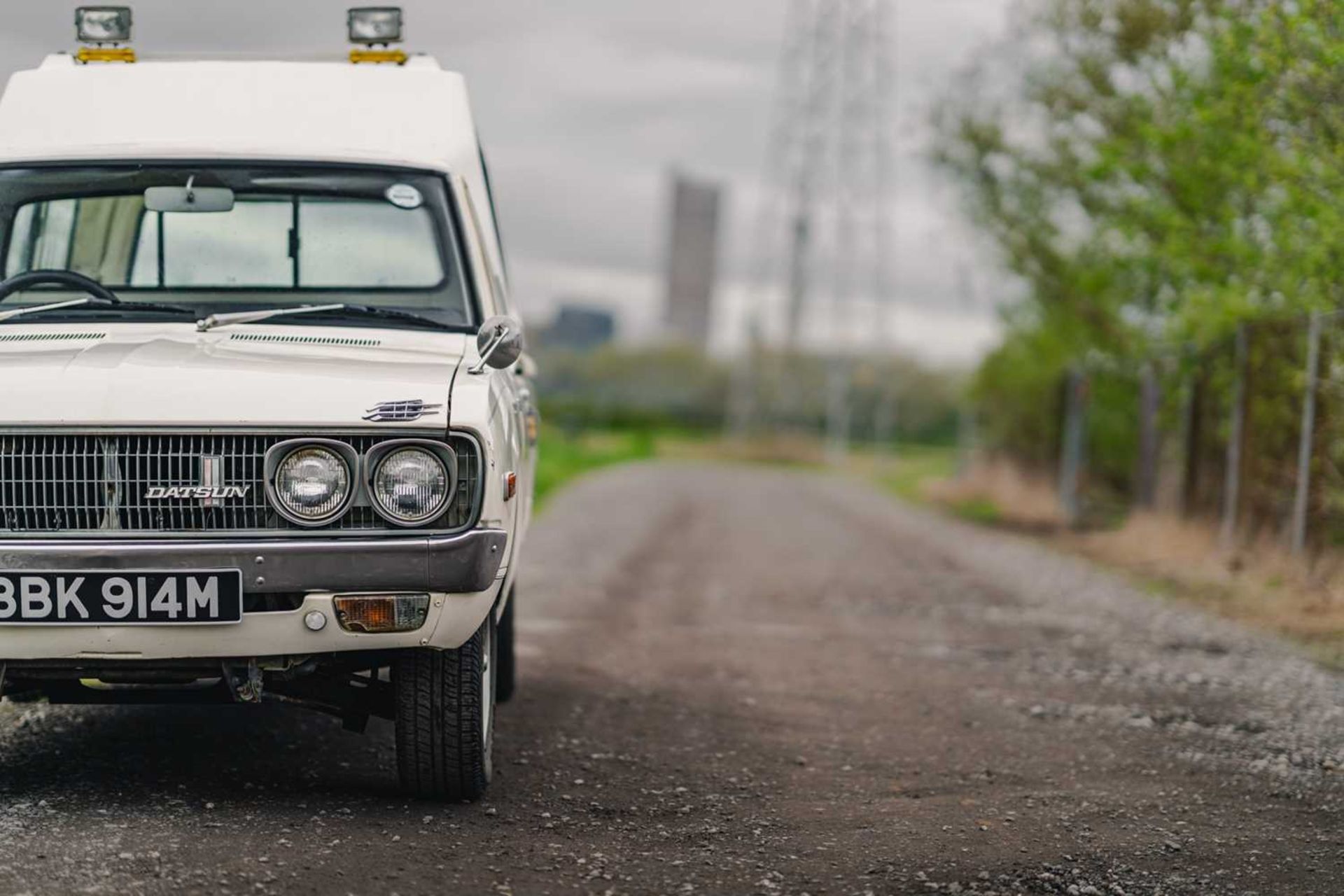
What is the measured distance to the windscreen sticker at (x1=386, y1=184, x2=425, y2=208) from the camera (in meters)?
5.57

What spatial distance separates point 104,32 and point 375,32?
3.57 feet

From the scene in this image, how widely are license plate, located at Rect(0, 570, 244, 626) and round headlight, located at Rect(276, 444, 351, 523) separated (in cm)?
26

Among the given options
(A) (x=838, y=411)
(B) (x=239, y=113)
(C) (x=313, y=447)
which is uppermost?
(B) (x=239, y=113)

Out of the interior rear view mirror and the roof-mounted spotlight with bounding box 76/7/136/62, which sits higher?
the roof-mounted spotlight with bounding box 76/7/136/62

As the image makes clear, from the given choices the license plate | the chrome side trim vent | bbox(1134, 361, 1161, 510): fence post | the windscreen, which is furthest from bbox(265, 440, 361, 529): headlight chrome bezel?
bbox(1134, 361, 1161, 510): fence post

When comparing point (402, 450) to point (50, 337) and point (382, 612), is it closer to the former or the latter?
point (382, 612)

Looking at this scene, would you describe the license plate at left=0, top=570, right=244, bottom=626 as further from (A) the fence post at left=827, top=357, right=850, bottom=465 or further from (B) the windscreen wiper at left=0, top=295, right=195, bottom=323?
(A) the fence post at left=827, top=357, right=850, bottom=465

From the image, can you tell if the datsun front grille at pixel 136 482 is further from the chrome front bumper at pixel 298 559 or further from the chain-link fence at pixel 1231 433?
the chain-link fence at pixel 1231 433

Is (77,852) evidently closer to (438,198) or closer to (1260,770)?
(438,198)

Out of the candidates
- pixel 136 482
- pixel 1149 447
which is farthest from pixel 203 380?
pixel 1149 447

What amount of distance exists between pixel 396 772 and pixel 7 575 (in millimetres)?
1591

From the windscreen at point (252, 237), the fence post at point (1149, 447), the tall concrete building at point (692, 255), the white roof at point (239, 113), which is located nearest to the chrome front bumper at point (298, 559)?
the windscreen at point (252, 237)

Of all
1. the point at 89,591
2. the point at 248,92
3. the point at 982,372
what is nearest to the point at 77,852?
the point at 89,591

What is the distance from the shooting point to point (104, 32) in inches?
244
